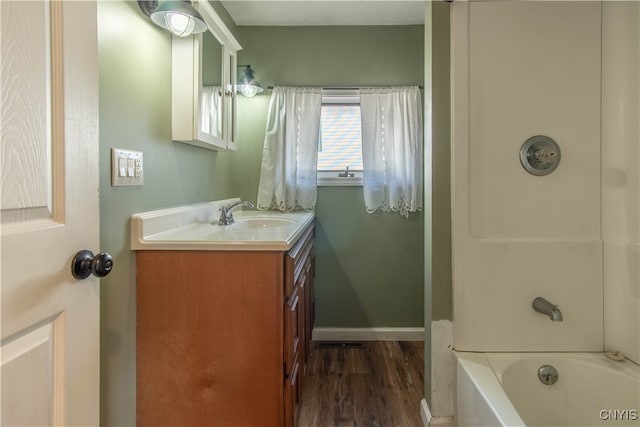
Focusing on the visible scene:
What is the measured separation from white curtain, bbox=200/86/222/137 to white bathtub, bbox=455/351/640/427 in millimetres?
1533

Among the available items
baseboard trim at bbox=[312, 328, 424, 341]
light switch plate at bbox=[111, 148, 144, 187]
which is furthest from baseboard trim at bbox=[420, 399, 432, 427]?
light switch plate at bbox=[111, 148, 144, 187]

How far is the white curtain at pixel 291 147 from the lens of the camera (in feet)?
8.18

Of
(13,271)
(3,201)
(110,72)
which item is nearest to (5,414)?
(13,271)

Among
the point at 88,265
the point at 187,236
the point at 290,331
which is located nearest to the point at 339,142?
the point at 187,236

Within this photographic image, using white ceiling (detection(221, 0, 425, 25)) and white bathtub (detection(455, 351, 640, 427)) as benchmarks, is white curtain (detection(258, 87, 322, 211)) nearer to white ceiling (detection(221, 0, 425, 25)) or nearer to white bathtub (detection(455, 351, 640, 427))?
white ceiling (detection(221, 0, 425, 25))

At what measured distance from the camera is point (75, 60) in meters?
0.74

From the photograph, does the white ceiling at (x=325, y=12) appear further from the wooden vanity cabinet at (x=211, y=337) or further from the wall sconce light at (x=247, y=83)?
the wooden vanity cabinet at (x=211, y=337)

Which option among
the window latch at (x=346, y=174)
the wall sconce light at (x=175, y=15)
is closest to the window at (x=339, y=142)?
the window latch at (x=346, y=174)

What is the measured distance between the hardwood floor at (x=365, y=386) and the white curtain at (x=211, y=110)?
4.84 feet

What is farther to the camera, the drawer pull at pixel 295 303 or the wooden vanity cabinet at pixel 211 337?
the drawer pull at pixel 295 303

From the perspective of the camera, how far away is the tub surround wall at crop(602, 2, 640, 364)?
1381 millimetres

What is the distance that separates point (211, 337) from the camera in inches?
49.5

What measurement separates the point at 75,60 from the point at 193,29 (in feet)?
2.72

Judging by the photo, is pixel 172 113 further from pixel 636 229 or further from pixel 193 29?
pixel 636 229
